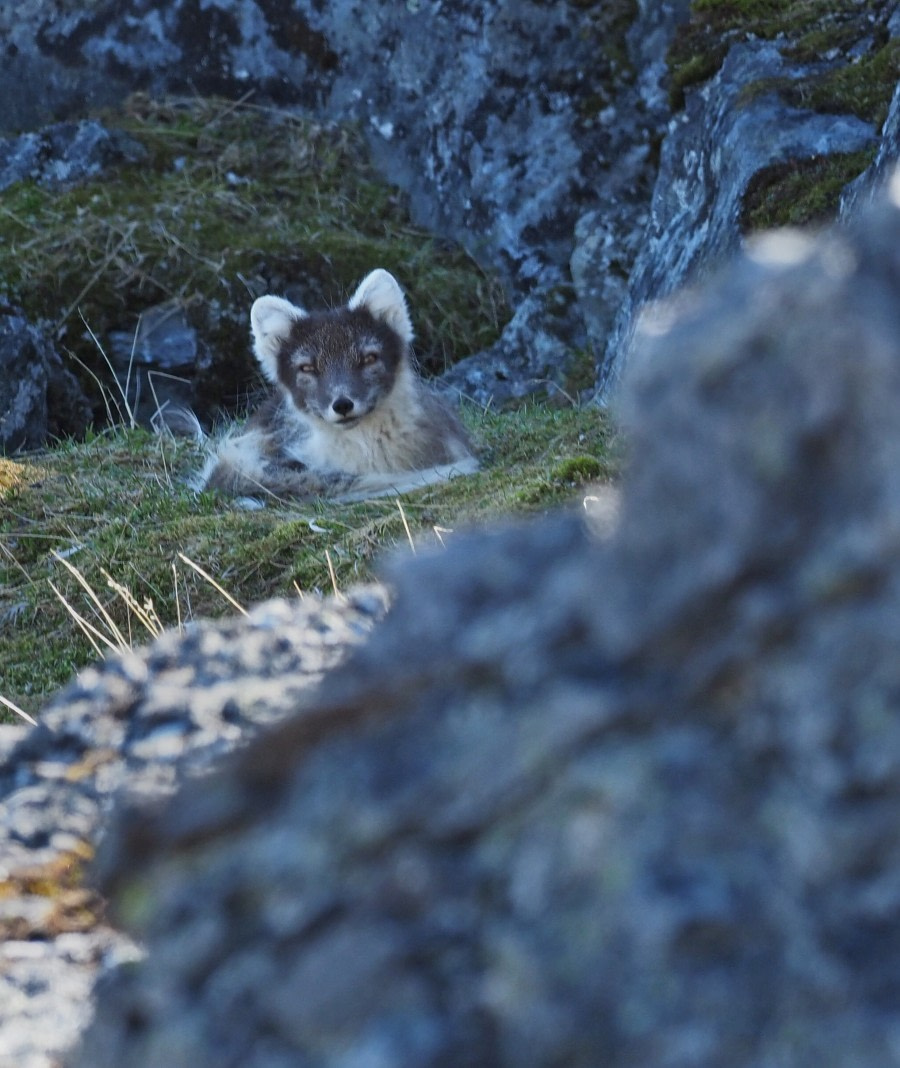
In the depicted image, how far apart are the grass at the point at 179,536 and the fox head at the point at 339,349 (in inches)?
34.8

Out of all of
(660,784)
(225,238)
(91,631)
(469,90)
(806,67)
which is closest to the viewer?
(660,784)

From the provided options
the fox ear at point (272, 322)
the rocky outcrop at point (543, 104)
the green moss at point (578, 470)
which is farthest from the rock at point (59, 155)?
the green moss at point (578, 470)

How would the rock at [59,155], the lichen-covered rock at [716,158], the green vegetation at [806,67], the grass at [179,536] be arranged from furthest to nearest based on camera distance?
the rock at [59,155] → the lichen-covered rock at [716,158] → the green vegetation at [806,67] → the grass at [179,536]

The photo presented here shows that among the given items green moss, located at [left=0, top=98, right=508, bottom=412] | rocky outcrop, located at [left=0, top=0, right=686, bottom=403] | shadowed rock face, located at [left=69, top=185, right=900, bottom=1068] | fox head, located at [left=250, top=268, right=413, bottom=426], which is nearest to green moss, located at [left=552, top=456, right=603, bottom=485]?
fox head, located at [left=250, top=268, right=413, bottom=426]

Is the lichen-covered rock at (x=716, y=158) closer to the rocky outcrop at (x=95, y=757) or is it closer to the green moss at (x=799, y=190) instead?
the green moss at (x=799, y=190)

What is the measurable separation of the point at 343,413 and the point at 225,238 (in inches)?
221

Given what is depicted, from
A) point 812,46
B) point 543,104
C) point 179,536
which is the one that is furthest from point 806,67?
point 179,536

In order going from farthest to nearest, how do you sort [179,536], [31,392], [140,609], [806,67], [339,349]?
[31,392] < [806,67] < [339,349] < [179,536] < [140,609]

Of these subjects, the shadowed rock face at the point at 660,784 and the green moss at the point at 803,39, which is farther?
the green moss at the point at 803,39

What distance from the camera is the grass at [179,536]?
6.08 meters

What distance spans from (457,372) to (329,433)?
3734 mm

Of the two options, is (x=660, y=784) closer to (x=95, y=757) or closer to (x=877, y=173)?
(x=95, y=757)

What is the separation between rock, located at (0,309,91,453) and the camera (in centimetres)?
1119

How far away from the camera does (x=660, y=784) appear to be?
1268 mm
